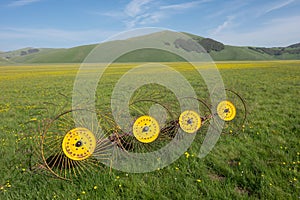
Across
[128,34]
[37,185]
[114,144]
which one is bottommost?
[37,185]

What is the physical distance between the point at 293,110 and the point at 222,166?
16.8 ft

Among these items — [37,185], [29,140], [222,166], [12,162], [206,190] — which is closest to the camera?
[206,190]

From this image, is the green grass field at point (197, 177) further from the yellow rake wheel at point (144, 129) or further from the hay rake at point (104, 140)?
the yellow rake wheel at point (144, 129)

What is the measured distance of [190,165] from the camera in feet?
13.8

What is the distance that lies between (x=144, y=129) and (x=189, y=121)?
47.2 inches

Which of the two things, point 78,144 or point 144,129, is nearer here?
point 78,144

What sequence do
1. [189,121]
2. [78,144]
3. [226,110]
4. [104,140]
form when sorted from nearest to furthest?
1. [78,144]
2. [104,140]
3. [189,121]
4. [226,110]

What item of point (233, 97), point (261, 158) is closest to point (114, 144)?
point (261, 158)

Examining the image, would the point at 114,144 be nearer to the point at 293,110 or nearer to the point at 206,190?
the point at 206,190

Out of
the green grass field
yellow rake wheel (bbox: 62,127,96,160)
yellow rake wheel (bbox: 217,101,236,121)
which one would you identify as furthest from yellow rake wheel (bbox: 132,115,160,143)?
yellow rake wheel (bbox: 217,101,236,121)

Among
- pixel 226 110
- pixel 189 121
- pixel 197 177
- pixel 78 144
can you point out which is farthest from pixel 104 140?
pixel 226 110

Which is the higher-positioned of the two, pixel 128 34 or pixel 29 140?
pixel 128 34

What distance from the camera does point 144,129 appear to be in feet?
14.6

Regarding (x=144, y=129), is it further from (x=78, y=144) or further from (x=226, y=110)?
(x=226, y=110)
